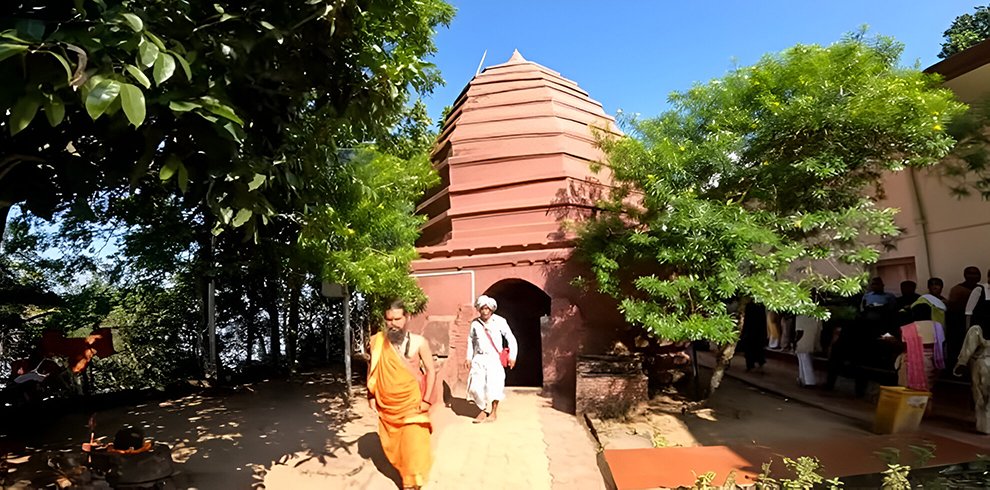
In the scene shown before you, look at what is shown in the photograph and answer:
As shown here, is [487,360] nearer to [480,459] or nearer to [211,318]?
[480,459]

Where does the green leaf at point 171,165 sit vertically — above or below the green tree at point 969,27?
below

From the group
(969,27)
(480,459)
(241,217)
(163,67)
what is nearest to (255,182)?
(241,217)

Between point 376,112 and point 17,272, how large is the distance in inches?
367

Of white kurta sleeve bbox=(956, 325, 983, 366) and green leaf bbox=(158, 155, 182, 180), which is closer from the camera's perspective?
green leaf bbox=(158, 155, 182, 180)

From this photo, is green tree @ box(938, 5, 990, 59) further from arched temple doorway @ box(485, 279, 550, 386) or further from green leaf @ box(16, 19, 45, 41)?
green leaf @ box(16, 19, 45, 41)

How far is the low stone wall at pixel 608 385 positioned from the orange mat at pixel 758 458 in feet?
4.32

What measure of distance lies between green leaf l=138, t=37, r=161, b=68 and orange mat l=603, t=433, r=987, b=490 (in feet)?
13.0

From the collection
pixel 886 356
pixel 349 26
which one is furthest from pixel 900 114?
pixel 349 26

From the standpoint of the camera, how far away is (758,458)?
484 cm

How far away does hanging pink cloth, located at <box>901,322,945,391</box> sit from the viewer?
19.4 feet

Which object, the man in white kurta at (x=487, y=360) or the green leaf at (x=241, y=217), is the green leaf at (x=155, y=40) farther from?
the man in white kurta at (x=487, y=360)

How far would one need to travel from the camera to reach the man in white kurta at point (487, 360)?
21.1 ft

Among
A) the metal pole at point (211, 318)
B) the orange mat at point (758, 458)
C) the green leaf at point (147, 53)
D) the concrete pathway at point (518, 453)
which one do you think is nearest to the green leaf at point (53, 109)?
the green leaf at point (147, 53)

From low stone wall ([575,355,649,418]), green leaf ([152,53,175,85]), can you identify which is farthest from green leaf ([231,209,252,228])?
low stone wall ([575,355,649,418])
